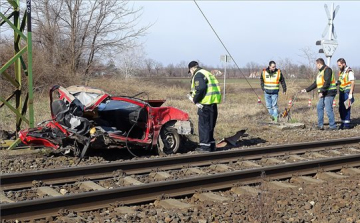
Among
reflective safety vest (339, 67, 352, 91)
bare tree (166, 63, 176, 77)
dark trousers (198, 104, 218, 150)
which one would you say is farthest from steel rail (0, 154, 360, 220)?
bare tree (166, 63, 176, 77)

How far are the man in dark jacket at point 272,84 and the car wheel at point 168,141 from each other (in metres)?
5.61

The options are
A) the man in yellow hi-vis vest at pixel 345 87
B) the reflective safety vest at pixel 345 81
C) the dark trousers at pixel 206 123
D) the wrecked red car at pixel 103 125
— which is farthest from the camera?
the reflective safety vest at pixel 345 81

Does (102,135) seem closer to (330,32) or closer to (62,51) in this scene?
(330,32)

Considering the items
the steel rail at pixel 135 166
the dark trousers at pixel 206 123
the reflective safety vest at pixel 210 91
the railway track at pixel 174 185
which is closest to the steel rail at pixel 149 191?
the railway track at pixel 174 185

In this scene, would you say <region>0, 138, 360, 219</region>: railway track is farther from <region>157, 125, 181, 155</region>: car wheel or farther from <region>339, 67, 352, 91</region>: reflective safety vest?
<region>339, 67, 352, 91</region>: reflective safety vest

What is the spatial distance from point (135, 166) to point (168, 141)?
1959mm

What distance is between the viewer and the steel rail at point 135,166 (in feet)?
23.5

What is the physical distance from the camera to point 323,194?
23.0 ft

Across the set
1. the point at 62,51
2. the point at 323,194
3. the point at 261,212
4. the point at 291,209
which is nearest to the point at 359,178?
the point at 323,194

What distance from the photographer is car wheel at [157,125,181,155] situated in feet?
32.5

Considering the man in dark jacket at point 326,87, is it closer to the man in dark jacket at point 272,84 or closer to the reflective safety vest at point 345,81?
the reflective safety vest at point 345,81

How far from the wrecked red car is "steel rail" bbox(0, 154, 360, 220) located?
2.43 metres

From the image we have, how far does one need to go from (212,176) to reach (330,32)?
1194 cm

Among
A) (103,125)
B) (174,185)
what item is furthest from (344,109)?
(174,185)
